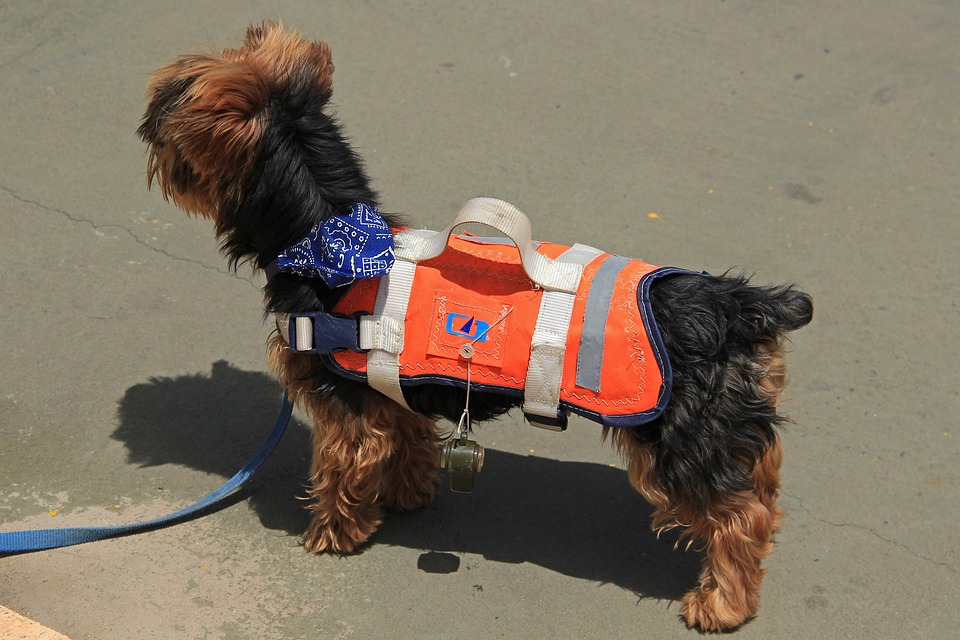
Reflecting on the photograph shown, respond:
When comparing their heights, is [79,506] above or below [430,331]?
below

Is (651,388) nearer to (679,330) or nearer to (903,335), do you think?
(679,330)

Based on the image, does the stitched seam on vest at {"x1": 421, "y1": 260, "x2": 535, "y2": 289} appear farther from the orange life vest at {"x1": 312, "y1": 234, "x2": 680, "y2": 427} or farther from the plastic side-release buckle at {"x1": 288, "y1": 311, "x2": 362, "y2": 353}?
the plastic side-release buckle at {"x1": 288, "y1": 311, "x2": 362, "y2": 353}

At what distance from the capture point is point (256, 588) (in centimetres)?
381

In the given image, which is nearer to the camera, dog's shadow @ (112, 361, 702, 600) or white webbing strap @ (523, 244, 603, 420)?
white webbing strap @ (523, 244, 603, 420)

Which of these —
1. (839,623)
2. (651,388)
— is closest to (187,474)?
(651,388)

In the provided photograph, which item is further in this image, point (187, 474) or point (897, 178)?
point (897, 178)

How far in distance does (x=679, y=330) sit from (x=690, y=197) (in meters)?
3.14

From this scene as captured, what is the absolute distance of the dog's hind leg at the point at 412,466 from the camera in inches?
163

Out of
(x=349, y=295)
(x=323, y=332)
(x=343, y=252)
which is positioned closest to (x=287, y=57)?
(x=343, y=252)

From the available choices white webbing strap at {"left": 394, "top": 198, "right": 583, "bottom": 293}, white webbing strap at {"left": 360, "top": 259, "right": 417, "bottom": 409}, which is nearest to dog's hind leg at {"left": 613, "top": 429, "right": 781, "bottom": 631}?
white webbing strap at {"left": 394, "top": 198, "right": 583, "bottom": 293}

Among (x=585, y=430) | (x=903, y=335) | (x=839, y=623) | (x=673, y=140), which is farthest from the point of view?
(x=673, y=140)

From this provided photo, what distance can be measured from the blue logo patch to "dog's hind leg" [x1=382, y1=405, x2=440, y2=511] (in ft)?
2.55

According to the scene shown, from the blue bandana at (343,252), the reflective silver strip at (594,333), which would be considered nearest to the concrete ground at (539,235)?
the reflective silver strip at (594,333)

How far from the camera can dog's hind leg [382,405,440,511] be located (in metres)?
4.14
